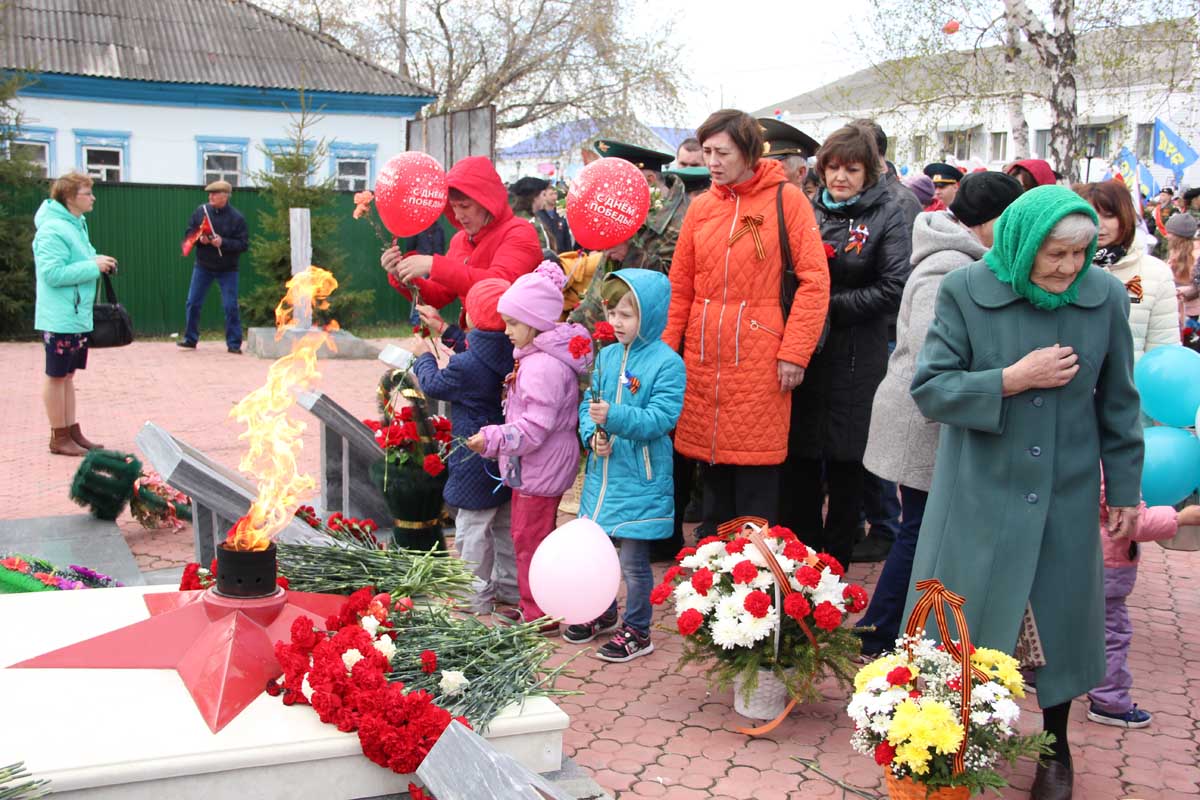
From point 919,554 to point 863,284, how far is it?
80.7 inches

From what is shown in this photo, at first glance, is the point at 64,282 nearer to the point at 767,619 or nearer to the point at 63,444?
the point at 63,444

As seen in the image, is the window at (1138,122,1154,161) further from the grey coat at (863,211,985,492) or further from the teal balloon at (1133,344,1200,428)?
the grey coat at (863,211,985,492)

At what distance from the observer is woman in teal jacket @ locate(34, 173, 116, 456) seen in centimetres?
805

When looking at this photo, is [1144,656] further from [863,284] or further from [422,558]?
[422,558]

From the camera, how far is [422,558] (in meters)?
4.25

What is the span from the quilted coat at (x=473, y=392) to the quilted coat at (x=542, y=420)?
0.24 metres

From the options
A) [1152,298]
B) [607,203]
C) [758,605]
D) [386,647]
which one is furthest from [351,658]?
[1152,298]

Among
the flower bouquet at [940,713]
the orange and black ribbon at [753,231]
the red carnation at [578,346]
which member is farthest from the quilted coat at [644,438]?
the flower bouquet at [940,713]

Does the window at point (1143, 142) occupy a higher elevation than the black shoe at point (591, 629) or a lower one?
higher

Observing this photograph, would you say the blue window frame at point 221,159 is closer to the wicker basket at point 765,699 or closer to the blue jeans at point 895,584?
the blue jeans at point 895,584

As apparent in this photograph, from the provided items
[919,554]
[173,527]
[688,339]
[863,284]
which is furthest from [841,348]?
[173,527]

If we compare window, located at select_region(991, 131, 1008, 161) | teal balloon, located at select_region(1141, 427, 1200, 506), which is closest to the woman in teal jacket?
teal balloon, located at select_region(1141, 427, 1200, 506)

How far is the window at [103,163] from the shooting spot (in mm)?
23047

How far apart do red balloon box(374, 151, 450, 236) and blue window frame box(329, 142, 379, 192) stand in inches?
780
